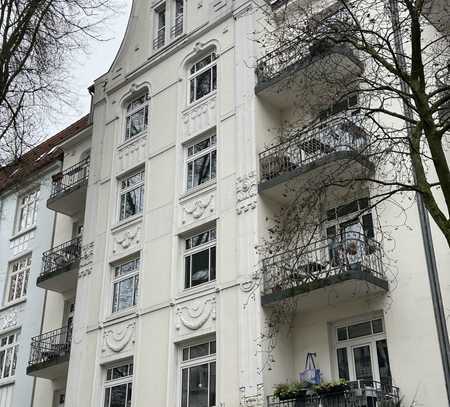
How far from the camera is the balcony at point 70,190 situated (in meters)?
24.6

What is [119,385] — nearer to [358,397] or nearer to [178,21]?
[358,397]

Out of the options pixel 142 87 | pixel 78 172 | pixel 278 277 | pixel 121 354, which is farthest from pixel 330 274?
pixel 78 172

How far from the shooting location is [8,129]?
16547mm

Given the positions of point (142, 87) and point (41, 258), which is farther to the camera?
point (41, 258)

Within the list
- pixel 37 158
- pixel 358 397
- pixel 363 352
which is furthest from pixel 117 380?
pixel 37 158

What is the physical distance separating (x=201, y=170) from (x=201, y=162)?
272mm

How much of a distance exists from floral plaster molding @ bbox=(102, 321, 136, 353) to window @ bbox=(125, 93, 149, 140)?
260 inches

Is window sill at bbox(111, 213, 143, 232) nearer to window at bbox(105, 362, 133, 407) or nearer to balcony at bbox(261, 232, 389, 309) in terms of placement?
window at bbox(105, 362, 133, 407)

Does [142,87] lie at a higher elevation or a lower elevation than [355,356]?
higher

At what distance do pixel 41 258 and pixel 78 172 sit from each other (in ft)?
11.4

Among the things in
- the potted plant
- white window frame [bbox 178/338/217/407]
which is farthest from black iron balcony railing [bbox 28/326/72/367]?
the potted plant

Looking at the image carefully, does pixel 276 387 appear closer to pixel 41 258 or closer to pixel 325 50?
pixel 325 50

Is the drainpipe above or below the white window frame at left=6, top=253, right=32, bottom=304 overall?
below

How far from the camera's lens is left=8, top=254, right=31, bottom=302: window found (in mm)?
26875
